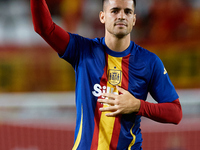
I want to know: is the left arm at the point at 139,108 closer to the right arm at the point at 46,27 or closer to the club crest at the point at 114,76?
the club crest at the point at 114,76

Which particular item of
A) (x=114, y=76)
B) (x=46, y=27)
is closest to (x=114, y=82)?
(x=114, y=76)

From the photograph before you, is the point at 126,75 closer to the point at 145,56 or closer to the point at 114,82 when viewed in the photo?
the point at 114,82

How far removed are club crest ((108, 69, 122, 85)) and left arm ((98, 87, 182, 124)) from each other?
10 cm

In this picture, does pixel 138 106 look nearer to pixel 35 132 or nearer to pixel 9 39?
pixel 35 132

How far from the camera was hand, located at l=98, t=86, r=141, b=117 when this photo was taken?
1.87 meters

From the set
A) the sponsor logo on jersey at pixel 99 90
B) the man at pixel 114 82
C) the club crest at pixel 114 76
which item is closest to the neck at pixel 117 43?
the man at pixel 114 82

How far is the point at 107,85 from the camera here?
6.75 feet

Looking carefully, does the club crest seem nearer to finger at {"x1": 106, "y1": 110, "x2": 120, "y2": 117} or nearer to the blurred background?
finger at {"x1": 106, "y1": 110, "x2": 120, "y2": 117}

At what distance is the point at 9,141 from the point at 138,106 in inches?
140

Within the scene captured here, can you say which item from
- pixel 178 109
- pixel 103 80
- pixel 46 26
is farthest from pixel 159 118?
pixel 46 26

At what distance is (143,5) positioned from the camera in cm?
694

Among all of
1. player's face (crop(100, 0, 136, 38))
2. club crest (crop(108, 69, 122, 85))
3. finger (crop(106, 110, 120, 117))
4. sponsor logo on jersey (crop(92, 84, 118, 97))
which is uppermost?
player's face (crop(100, 0, 136, 38))

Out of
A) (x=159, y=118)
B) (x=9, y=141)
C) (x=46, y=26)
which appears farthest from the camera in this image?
(x=9, y=141)

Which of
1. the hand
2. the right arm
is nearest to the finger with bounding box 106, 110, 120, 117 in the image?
the hand
